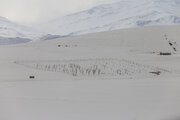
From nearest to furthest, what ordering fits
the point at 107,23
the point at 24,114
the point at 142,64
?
1. the point at 24,114
2. the point at 142,64
3. the point at 107,23

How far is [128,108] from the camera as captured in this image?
3305mm

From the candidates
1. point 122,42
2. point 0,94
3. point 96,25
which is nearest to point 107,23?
point 96,25

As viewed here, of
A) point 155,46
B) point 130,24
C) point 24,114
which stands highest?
point 130,24

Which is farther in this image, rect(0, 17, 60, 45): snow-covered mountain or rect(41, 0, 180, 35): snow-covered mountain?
rect(41, 0, 180, 35): snow-covered mountain

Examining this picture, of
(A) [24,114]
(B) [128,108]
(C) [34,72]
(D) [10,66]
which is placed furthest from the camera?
(D) [10,66]

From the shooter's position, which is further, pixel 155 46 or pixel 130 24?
pixel 130 24

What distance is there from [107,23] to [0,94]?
179 meters

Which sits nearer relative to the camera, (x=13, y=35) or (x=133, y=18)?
(x=13, y=35)

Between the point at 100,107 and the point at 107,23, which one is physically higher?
the point at 107,23

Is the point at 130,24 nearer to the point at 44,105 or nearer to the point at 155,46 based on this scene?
the point at 155,46

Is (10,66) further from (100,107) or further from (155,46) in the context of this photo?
(155,46)

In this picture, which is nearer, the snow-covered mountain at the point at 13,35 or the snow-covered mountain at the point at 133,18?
the snow-covered mountain at the point at 13,35

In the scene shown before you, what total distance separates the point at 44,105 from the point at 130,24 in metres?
162

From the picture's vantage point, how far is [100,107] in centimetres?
334
